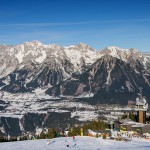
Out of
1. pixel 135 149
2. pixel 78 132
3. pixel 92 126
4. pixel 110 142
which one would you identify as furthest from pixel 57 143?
pixel 92 126

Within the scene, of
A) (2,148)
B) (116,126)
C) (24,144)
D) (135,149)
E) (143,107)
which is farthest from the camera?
(143,107)

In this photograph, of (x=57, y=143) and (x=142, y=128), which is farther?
(x=142, y=128)

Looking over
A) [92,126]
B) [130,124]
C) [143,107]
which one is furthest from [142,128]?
[143,107]

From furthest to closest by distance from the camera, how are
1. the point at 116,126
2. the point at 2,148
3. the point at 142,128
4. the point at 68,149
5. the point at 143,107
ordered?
the point at 143,107, the point at 116,126, the point at 142,128, the point at 2,148, the point at 68,149

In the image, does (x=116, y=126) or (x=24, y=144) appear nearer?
(x=24, y=144)

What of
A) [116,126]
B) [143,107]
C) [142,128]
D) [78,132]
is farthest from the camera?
[143,107]

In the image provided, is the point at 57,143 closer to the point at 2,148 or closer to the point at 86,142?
the point at 86,142

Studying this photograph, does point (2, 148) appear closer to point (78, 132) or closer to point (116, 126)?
point (78, 132)

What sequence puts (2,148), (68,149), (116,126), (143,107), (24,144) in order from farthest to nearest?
(143,107)
(116,126)
(24,144)
(2,148)
(68,149)
